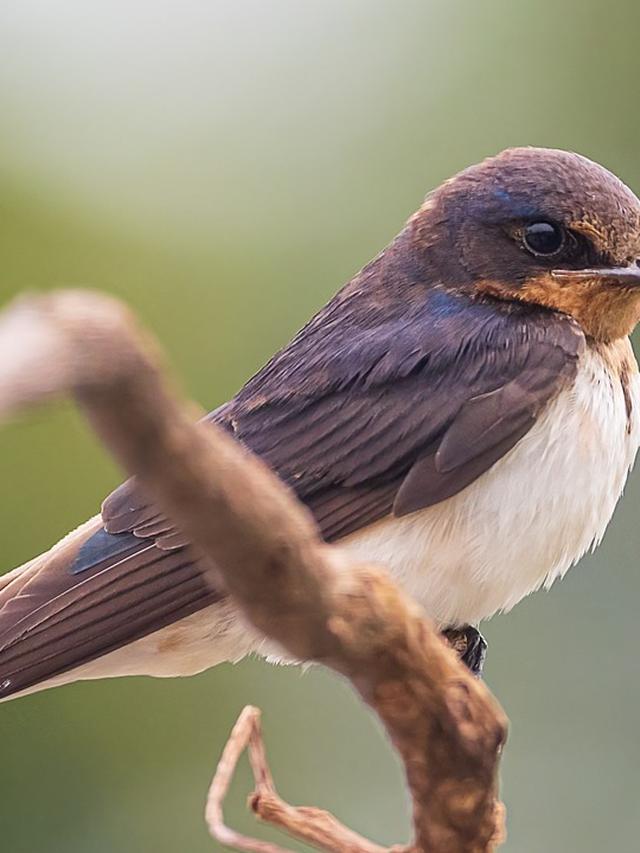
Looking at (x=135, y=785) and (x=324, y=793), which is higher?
(x=135, y=785)

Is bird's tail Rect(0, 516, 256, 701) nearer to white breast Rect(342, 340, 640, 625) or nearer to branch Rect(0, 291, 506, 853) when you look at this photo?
white breast Rect(342, 340, 640, 625)

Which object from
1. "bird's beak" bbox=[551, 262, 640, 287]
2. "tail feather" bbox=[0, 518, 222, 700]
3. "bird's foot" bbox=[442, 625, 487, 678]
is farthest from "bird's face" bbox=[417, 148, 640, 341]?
"tail feather" bbox=[0, 518, 222, 700]

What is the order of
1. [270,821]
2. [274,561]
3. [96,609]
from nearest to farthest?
[274,561], [270,821], [96,609]

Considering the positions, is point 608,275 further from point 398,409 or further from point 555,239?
point 398,409

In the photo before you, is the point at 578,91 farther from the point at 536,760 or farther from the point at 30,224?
the point at 536,760

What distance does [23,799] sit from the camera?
8.92ft

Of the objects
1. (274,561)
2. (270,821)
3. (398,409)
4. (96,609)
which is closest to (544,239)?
(398,409)

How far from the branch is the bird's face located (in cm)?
83

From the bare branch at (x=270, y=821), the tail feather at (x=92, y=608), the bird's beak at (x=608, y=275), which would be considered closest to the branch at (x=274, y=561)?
the bare branch at (x=270, y=821)

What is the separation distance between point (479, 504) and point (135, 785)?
4.46 ft

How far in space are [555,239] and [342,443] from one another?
0.35 meters

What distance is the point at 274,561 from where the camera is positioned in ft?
2.76

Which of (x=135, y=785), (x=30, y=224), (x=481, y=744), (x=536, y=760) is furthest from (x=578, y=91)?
(x=481, y=744)

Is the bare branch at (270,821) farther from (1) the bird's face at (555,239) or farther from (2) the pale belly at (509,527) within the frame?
(1) the bird's face at (555,239)
